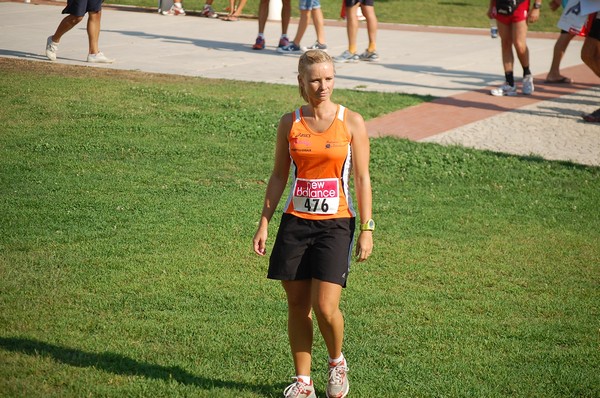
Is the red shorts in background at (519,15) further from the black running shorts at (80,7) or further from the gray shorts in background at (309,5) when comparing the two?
the black running shorts at (80,7)

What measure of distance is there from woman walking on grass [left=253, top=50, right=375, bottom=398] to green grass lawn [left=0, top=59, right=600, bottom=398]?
357 mm

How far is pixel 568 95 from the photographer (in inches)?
534

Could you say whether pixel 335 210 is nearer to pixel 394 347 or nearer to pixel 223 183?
pixel 394 347

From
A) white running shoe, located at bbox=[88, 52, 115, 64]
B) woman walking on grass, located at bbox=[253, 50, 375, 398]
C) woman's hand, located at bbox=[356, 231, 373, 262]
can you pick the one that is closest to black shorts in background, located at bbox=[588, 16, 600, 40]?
white running shoe, located at bbox=[88, 52, 115, 64]

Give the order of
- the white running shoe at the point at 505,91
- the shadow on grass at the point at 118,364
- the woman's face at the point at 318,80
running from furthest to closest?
1. the white running shoe at the point at 505,91
2. the shadow on grass at the point at 118,364
3. the woman's face at the point at 318,80

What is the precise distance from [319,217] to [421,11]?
853 inches

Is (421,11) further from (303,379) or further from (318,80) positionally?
(303,379)

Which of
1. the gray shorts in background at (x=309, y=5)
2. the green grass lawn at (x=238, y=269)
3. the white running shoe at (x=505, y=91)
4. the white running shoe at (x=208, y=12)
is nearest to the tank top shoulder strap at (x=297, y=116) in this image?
the green grass lawn at (x=238, y=269)

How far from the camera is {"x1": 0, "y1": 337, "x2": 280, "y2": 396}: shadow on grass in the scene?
465 centimetres

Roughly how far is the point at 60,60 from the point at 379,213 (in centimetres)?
811

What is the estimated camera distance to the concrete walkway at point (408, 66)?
35.9 feet

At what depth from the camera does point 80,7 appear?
516 inches

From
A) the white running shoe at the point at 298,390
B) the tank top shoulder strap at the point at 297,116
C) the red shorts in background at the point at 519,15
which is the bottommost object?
the white running shoe at the point at 298,390

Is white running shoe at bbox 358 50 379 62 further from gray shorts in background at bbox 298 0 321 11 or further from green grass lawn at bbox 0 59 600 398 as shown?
green grass lawn at bbox 0 59 600 398
